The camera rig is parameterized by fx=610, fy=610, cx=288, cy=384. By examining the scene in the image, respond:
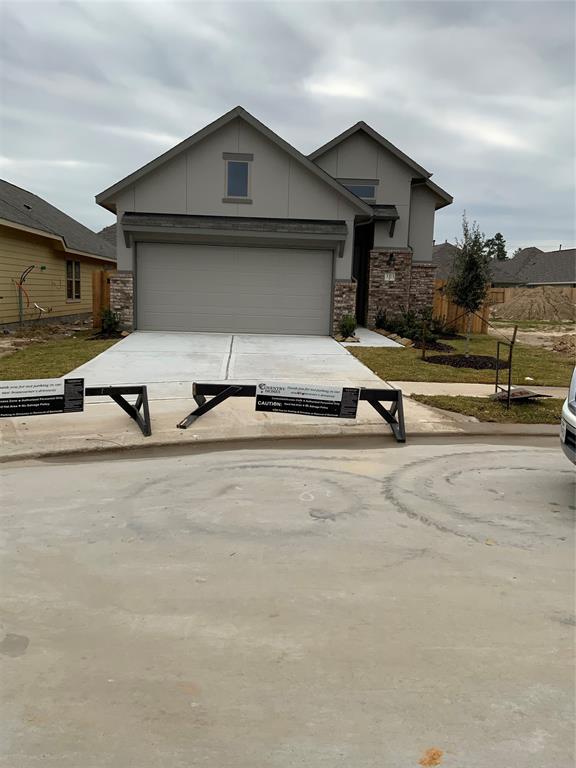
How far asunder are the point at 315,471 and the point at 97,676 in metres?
3.78

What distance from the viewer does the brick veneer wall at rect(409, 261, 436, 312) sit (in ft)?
77.6

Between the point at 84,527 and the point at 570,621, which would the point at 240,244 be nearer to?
the point at 84,527

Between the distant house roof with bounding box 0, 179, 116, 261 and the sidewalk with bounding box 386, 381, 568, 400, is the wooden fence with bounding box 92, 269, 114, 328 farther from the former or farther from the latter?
the sidewalk with bounding box 386, 381, 568, 400

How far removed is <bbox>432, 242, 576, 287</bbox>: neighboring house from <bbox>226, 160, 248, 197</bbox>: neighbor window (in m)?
37.3

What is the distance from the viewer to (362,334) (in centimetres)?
2102

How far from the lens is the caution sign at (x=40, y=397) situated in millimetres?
7266

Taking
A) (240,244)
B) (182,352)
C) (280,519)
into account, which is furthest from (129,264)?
(280,519)

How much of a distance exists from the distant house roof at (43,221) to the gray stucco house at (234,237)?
9.07 ft

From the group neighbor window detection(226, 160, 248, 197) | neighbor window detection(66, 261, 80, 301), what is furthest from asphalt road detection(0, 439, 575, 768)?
neighbor window detection(66, 261, 80, 301)

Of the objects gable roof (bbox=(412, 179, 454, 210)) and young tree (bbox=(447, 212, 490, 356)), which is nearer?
young tree (bbox=(447, 212, 490, 356))

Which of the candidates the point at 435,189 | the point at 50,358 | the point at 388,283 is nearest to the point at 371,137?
the point at 435,189

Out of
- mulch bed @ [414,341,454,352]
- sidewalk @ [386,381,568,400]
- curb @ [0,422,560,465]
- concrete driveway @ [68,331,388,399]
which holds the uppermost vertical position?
mulch bed @ [414,341,454,352]

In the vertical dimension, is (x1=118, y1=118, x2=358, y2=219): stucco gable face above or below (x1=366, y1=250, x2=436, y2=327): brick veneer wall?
above

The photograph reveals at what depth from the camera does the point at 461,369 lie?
13.8 m
